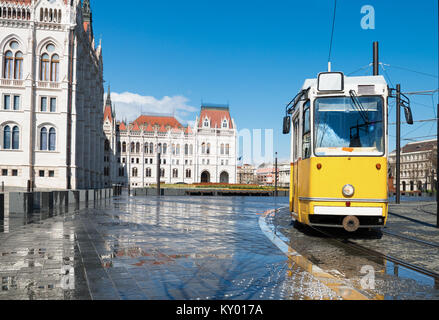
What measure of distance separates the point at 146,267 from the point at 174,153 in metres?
102

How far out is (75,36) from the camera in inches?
1783

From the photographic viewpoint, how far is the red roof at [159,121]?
114188 mm

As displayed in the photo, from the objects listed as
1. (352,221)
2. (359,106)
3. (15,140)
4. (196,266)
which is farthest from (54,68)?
(196,266)

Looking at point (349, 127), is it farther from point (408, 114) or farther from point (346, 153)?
point (408, 114)

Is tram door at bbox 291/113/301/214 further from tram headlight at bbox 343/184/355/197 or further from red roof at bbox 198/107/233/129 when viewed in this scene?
red roof at bbox 198/107/233/129

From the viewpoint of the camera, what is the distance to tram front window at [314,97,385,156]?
896cm

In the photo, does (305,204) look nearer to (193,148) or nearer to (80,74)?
(80,74)

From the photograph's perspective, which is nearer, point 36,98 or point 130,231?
point 130,231

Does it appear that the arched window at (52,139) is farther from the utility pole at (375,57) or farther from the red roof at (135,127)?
the red roof at (135,127)

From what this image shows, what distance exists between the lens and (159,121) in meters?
115
